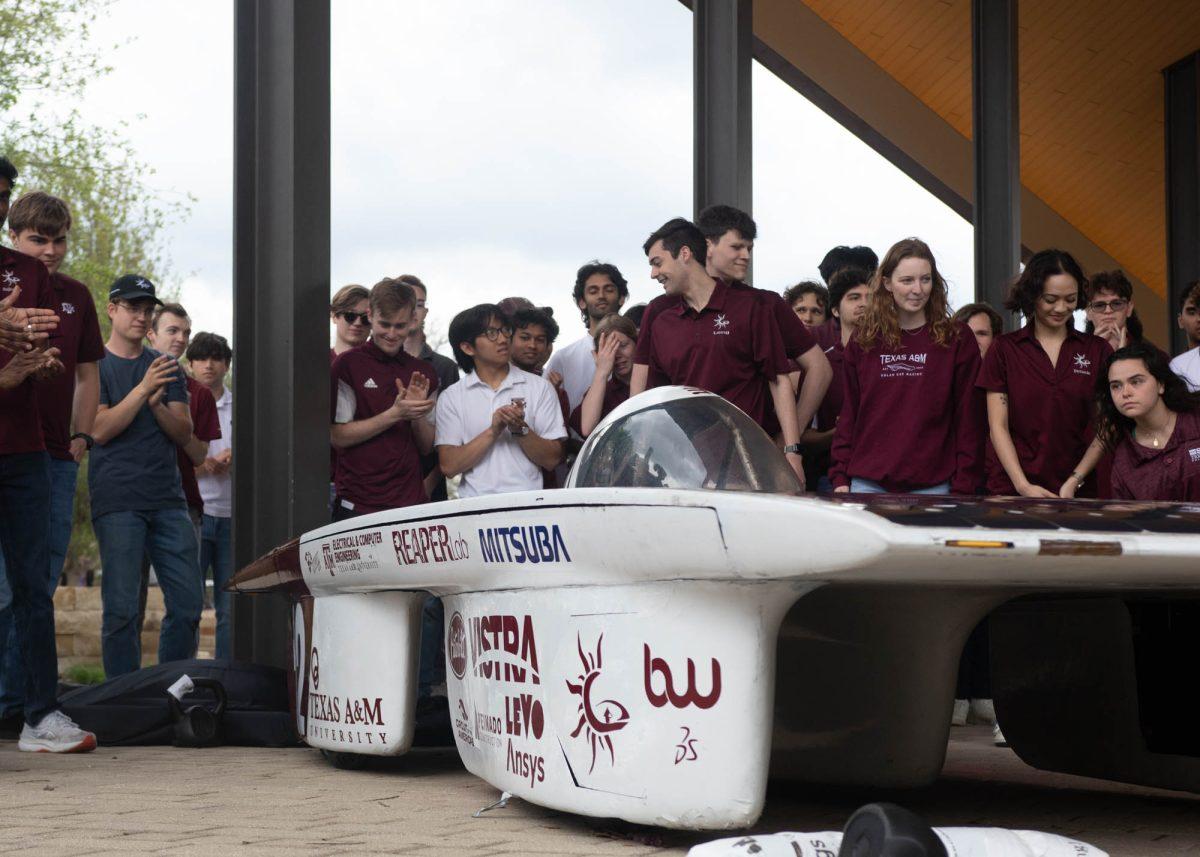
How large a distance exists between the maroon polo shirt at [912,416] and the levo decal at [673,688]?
2073 mm

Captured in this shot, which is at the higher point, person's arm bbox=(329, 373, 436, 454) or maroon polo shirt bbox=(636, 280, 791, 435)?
maroon polo shirt bbox=(636, 280, 791, 435)

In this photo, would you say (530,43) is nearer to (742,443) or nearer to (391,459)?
(391,459)

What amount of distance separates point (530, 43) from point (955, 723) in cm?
383

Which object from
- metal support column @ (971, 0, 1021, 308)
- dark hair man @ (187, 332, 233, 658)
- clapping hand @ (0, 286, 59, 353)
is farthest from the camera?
metal support column @ (971, 0, 1021, 308)

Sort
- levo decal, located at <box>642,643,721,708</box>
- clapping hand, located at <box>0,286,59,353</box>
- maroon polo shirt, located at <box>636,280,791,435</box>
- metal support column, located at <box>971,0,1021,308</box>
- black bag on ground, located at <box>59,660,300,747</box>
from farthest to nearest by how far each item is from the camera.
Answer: metal support column, located at <box>971,0,1021,308</box> → black bag on ground, located at <box>59,660,300,747</box> → maroon polo shirt, located at <box>636,280,791,435</box> → clapping hand, located at <box>0,286,59,353</box> → levo decal, located at <box>642,643,721,708</box>

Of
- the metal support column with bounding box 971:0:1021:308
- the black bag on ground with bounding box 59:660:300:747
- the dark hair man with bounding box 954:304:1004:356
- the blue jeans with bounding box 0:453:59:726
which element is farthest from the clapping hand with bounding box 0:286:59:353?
the metal support column with bounding box 971:0:1021:308

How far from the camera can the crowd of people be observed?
476 centimetres

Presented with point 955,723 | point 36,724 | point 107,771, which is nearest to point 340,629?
point 107,771

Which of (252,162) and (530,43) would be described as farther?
(530,43)

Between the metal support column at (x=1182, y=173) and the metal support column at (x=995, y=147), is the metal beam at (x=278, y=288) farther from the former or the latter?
the metal support column at (x=1182, y=173)

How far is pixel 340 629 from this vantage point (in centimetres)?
439

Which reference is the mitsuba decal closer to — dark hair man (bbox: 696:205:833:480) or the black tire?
the black tire

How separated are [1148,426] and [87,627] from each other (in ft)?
32.9

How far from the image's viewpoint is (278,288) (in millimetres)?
5910
